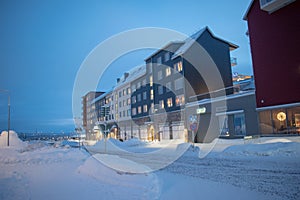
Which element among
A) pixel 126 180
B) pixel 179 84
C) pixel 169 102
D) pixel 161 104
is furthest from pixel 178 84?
pixel 126 180

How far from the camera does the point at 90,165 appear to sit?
33.0 feet

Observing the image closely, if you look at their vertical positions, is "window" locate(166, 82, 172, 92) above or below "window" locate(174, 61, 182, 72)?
below

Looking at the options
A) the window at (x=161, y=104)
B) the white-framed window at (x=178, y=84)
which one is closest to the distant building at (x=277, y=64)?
the white-framed window at (x=178, y=84)

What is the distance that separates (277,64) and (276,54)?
3.24 ft

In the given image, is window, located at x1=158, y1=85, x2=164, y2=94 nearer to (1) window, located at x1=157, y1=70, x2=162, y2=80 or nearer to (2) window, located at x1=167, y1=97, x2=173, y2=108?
(1) window, located at x1=157, y1=70, x2=162, y2=80

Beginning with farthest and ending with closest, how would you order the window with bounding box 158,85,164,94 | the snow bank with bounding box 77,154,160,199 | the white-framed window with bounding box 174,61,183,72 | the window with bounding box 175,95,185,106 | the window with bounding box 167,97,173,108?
the window with bounding box 158,85,164,94
the window with bounding box 167,97,173,108
the white-framed window with bounding box 174,61,183,72
the window with bounding box 175,95,185,106
the snow bank with bounding box 77,154,160,199

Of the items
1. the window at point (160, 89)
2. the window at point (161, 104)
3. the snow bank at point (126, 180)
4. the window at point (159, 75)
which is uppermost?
the window at point (159, 75)

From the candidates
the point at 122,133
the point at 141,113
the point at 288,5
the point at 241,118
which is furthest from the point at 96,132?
the point at 288,5

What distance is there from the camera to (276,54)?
71.4 feet

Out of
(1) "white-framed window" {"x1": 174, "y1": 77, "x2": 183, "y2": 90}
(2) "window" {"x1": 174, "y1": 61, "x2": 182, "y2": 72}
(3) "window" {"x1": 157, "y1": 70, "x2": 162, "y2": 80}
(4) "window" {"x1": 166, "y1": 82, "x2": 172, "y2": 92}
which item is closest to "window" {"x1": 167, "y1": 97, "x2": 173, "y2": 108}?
(4) "window" {"x1": 166, "y1": 82, "x2": 172, "y2": 92}

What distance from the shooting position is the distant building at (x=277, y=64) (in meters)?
→ 20.3

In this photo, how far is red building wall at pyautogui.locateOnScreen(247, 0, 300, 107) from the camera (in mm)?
20281

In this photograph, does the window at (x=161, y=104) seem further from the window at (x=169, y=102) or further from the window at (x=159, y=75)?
the window at (x=159, y=75)

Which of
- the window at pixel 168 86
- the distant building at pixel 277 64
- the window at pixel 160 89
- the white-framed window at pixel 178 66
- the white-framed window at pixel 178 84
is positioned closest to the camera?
the distant building at pixel 277 64
